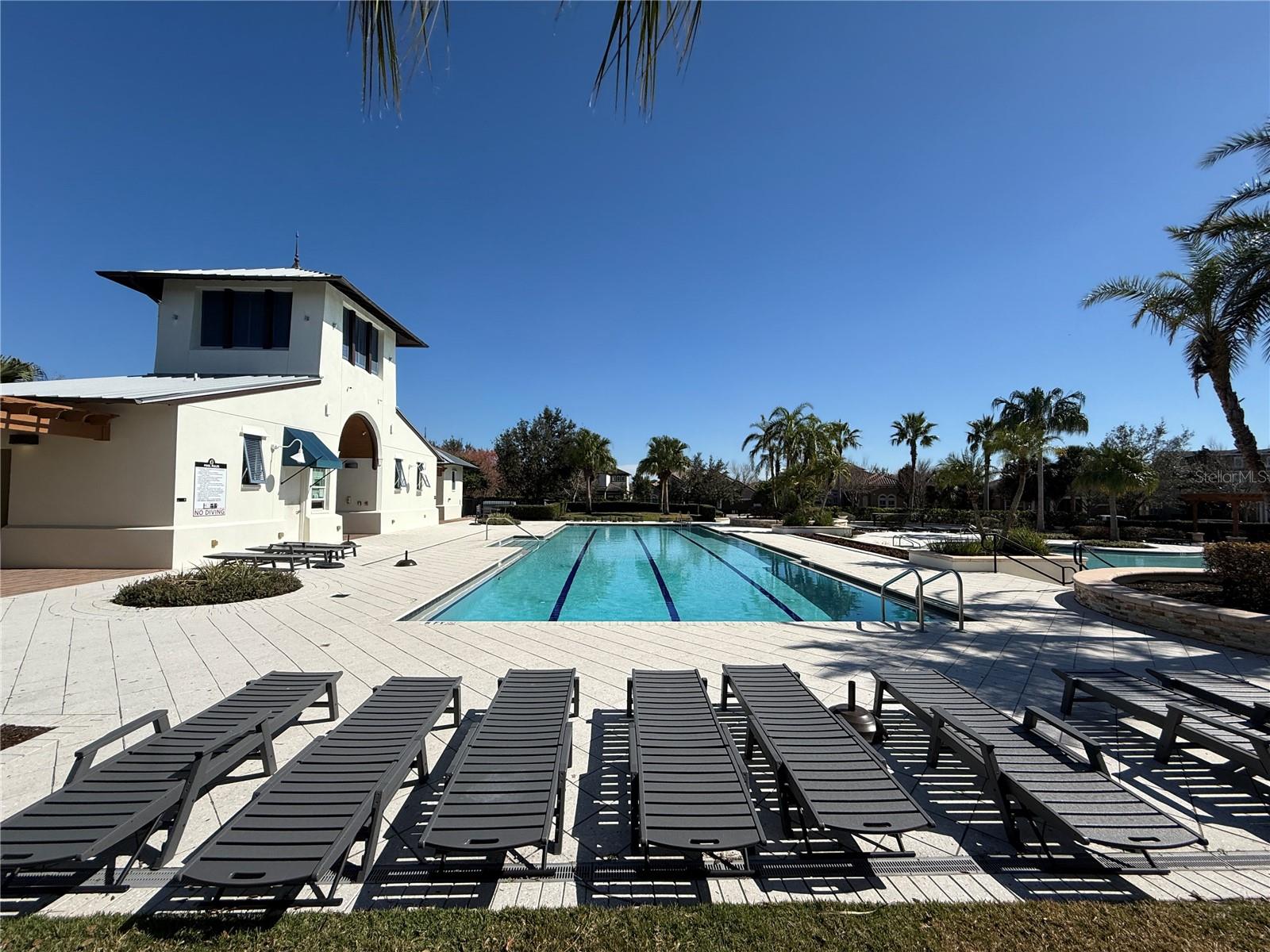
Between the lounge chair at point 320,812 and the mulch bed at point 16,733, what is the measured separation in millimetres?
2745

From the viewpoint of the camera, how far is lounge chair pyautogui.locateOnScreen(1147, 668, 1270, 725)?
392 cm

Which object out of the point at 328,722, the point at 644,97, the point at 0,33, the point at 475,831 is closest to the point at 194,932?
the point at 475,831

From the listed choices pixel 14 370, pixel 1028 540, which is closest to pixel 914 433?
pixel 1028 540

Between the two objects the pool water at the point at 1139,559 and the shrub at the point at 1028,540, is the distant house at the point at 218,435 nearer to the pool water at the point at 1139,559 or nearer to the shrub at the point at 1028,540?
the shrub at the point at 1028,540

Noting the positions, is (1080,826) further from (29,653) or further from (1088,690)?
(29,653)

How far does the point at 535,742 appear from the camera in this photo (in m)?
3.30

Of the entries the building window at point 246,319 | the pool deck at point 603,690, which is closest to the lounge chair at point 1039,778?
the pool deck at point 603,690

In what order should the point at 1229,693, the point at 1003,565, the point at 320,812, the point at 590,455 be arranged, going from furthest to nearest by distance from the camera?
the point at 590,455 < the point at 1003,565 < the point at 1229,693 < the point at 320,812

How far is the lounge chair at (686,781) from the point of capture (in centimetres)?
245

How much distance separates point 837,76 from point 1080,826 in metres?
9.84

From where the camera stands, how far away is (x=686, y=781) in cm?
288

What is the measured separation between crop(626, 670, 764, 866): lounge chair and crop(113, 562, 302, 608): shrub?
28.5 ft

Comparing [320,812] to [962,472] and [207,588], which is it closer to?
[207,588]

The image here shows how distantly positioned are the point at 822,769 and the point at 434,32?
12.3ft
